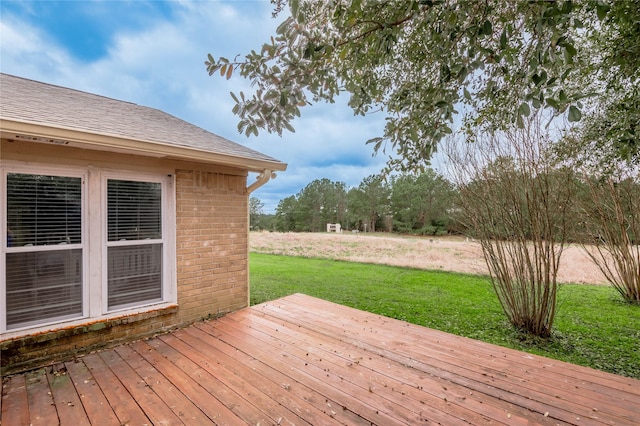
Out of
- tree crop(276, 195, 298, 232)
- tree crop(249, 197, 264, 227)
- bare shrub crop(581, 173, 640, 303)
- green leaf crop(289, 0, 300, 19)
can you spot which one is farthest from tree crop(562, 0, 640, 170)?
tree crop(249, 197, 264, 227)

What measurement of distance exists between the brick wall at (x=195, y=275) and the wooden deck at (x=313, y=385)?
21 cm

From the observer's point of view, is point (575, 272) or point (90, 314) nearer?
point (90, 314)

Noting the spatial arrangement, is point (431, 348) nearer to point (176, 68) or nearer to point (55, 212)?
point (55, 212)

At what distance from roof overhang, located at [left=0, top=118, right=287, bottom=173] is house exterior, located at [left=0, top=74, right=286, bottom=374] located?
0.01m

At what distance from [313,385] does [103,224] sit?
294 centimetres

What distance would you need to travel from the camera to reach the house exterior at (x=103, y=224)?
2.95 meters

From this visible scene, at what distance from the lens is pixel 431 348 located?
139 inches

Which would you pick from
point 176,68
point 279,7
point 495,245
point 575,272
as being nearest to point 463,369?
point 495,245

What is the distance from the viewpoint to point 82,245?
3311mm

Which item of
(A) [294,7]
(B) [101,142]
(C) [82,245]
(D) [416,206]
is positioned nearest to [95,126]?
(B) [101,142]

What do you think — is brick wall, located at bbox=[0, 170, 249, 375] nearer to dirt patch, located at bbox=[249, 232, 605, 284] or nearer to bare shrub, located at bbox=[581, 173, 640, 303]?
dirt patch, located at bbox=[249, 232, 605, 284]

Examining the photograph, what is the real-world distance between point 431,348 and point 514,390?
969 mm

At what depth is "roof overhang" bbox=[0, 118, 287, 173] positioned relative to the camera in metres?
2.56

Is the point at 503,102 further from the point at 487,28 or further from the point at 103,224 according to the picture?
the point at 103,224
